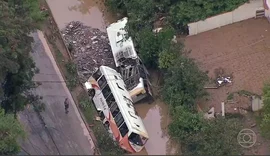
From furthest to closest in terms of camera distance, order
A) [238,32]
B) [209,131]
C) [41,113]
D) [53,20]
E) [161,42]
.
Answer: [53,20]
[238,32]
[161,42]
[41,113]
[209,131]

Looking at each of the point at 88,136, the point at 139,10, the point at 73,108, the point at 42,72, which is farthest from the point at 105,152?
the point at 139,10

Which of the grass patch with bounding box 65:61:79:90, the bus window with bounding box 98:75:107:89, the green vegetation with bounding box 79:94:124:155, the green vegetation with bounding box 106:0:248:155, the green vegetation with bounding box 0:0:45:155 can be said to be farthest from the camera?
the grass patch with bounding box 65:61:79:90

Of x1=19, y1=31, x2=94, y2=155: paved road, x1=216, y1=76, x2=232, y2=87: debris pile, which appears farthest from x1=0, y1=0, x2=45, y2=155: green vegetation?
x1=216, y1=76, x2=232, y2=87: debris pile

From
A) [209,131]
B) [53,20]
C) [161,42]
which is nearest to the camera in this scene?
[209,131]

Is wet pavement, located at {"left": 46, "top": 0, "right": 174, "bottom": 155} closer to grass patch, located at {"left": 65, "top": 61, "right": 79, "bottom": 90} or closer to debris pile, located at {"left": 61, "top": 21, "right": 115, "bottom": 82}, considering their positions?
debris pile, located at {"left": 61, "top": 21, "right": 115, "bottom": 82}

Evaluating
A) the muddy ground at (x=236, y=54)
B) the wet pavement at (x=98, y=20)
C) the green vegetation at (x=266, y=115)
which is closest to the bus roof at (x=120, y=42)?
the wet pavement at (x=98, y=20)

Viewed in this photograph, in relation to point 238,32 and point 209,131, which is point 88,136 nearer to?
point 209,131

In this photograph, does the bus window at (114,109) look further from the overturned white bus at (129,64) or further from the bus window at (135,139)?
the bus window at (135,139)
